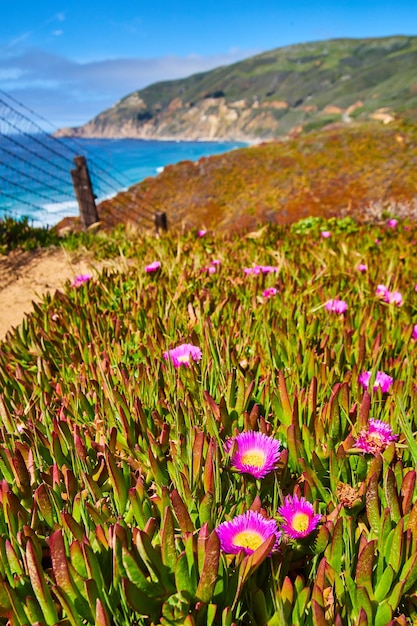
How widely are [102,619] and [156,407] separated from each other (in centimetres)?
79

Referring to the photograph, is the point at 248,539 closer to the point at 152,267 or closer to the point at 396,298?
the point at 396,298

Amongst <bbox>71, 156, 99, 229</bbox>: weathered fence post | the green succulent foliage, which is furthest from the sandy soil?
<bbox>71, 156, 99, 229</bbox>: weathered fence post

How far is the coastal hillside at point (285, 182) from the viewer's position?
9.66 m

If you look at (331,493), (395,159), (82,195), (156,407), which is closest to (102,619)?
(331,493)

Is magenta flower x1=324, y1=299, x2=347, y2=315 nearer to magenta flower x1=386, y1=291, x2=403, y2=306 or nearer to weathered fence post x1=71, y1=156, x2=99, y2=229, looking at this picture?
magenta flower x1=386, y1=291, x2=403, y2=306

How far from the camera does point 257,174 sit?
1109cm

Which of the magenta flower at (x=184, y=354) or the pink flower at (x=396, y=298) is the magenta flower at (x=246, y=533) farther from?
the pink flower at (x=396, y=298)

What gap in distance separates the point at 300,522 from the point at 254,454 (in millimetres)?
209

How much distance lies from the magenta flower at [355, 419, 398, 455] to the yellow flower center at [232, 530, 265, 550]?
0.41 m

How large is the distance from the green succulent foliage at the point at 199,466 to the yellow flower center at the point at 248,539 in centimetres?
4

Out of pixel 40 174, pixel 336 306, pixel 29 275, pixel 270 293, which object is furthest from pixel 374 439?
pixel 40 174

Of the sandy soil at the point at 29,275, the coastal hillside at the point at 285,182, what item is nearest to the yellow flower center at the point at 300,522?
the sandy soil at the point at 29,275

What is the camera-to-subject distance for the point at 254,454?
4.11ft

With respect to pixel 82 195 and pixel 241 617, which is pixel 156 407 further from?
pixel 82 195
